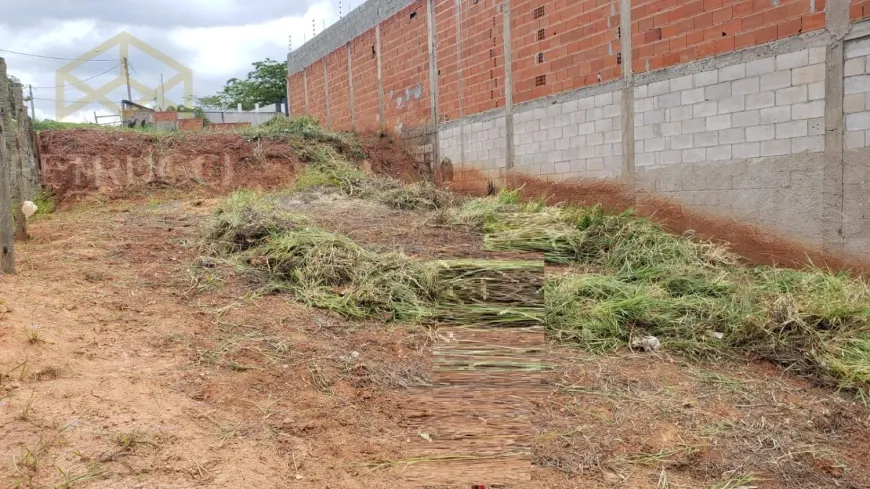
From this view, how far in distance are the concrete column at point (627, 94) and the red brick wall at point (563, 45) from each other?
0.09 metres

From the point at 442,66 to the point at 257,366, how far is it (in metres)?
7.17

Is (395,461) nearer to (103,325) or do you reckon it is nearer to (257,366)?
(257,366)

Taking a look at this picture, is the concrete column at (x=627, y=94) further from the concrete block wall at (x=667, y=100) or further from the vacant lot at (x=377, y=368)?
the vacant lot at (x=377, y=368)

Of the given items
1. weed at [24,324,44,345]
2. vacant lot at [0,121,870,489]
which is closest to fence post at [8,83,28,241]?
→ vacant lot at [0,121,870,489]

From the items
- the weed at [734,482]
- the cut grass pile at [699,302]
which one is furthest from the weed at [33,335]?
the weed at [734,482]

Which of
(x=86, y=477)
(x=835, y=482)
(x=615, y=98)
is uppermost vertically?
(x=615, y=98)

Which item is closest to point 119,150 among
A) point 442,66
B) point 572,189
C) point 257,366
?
point 442,66

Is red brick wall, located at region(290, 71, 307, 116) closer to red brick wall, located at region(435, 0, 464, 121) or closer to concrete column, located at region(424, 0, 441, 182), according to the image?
concrete column, located at region(424, 0, 441, 182)

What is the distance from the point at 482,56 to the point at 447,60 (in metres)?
0.99

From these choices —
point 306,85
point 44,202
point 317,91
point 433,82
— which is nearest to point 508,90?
point 433,82

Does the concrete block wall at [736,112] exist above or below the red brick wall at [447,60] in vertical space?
below

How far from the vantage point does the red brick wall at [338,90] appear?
1248 cm

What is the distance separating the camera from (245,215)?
198 inches

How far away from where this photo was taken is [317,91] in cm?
1394
